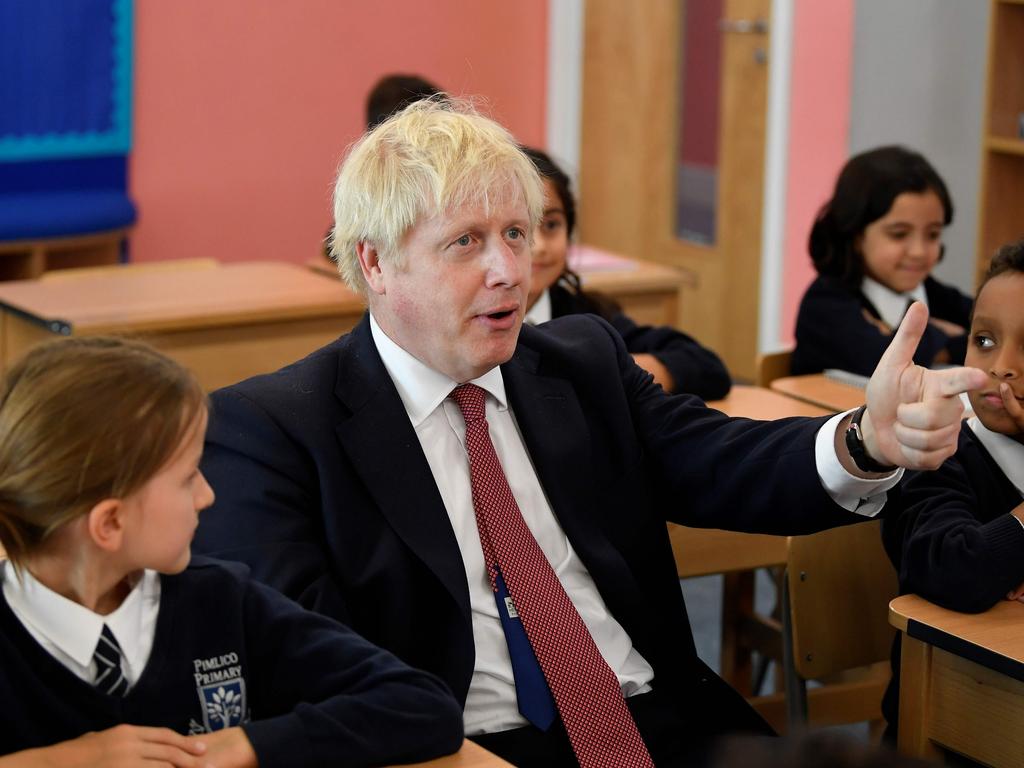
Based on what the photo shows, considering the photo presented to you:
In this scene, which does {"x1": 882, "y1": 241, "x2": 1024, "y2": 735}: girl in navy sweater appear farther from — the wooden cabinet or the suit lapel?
the wooden cabinet

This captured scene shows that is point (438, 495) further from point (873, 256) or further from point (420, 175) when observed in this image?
point (873, 256)

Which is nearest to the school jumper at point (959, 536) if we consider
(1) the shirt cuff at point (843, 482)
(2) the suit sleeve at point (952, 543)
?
(2) the suit sleeve at point (952, 543)

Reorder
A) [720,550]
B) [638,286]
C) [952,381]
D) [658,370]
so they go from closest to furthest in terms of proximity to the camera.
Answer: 1. [952,381]
2. [720,550]
3. [658,370]
4. [638,286]

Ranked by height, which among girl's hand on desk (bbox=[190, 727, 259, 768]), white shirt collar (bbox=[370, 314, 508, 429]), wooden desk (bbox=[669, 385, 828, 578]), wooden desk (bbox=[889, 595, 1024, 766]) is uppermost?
white shirt collar (bbox=[370, 314, 508, 429])

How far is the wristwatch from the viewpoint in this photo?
5.91 feet

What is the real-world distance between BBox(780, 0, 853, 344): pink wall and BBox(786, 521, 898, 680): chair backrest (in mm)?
3450

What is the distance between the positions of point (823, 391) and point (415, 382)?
148 cm

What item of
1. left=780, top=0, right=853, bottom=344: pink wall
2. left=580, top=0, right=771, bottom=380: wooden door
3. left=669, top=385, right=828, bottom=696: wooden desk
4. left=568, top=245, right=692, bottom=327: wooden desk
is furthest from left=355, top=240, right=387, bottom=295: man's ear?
left=780, top=0, right=853, bottom=344: pink wall

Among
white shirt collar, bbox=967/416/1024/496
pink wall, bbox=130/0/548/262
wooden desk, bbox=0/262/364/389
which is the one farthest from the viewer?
pink wall, bbox=130/0/548/262

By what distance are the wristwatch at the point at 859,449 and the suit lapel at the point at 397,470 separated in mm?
477

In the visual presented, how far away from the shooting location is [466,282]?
6.14 ft

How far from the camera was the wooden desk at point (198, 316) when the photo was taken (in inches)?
143

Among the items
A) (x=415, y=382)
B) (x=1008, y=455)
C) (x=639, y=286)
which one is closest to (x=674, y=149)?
(x=639, y=286)

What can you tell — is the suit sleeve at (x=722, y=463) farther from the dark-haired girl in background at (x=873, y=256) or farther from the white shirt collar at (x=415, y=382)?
the dark-haired girl in background at (x=873, y=256)
